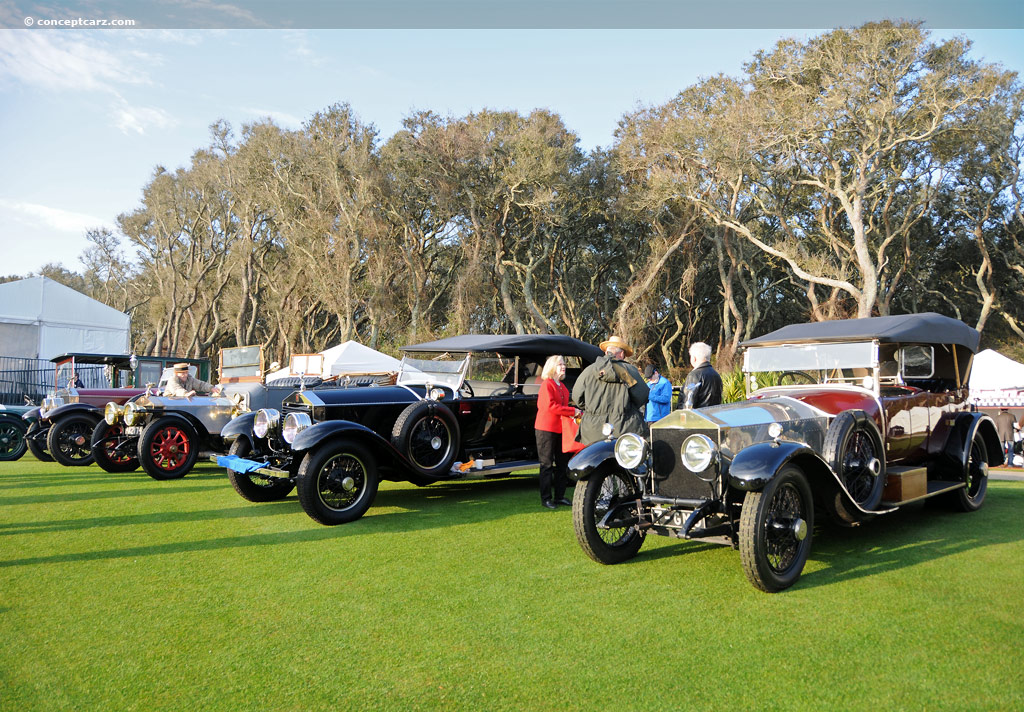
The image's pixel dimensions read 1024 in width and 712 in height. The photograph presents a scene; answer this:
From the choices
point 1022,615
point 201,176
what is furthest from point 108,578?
point 201,176

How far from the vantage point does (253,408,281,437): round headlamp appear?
736 cm

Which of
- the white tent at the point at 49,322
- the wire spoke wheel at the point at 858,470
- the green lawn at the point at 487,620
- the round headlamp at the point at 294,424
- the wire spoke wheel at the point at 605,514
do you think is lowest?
the green lawn at the point at 487,620

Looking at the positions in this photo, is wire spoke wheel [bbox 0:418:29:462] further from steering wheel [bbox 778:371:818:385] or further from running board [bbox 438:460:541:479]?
steering wheel [bbox 778:371:818:385]

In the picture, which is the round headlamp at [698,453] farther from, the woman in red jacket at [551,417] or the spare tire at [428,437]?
the spare tire at [428,437]

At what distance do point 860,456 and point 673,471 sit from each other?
5.19 ft

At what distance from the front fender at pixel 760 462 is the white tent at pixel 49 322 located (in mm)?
22425

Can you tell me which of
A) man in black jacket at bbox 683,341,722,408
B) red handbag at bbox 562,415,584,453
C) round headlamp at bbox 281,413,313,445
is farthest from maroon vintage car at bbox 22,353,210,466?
man in black jacket at bbox 683,341,722,408

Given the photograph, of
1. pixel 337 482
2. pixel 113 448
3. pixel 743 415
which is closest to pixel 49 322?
pixel 113 448

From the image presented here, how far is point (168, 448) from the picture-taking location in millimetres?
9625

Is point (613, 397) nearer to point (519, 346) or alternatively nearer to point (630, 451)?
point (630, 451)

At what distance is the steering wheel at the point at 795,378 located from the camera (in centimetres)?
679

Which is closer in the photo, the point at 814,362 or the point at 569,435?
the point at 814,362

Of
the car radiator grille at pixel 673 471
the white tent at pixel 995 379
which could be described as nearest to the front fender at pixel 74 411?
the car radiator grille at pixel 673 471

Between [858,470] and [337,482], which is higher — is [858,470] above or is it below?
above
